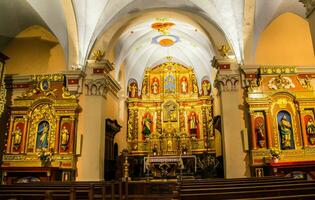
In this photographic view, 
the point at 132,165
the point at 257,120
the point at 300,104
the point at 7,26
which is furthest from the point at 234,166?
the point at 7,26

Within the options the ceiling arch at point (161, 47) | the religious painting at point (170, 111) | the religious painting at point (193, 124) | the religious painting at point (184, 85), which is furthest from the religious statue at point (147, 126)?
the religious painting at point (184, 85)

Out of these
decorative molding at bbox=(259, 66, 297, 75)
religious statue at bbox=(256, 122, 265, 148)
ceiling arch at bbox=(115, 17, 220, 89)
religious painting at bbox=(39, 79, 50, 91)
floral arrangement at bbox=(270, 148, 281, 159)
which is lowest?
floral arrangement at bbox=(270, 148, 281, 159)

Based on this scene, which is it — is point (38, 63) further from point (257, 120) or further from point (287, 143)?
point (287, 143)

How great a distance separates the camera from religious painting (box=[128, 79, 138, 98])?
19314mm

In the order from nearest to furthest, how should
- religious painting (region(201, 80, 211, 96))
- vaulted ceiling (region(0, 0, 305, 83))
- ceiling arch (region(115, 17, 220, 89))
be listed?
1. vaulted ceiling (region(0, 0, 305, 83))
2. ceiling arch (region(115, 17, 220, 89))
3. religious painting (region(201, 80, 211, 96))

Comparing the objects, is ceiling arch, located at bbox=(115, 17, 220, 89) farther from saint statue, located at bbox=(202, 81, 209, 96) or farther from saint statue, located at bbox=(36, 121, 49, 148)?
saint statue, located at bbox=(36, 121, 49, 148)

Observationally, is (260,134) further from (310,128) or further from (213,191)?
(213,191)

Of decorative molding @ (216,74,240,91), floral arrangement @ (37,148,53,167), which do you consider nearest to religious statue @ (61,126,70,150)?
floral arrangement @ (37,148,53,167)

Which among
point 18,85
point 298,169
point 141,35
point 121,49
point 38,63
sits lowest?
point 298,169

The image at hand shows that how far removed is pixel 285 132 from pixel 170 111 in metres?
9.21

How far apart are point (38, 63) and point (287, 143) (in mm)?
11207

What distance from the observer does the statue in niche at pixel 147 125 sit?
61.3 feet

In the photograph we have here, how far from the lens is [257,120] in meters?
10.8

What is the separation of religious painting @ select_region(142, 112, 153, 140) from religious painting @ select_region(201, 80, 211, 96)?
12.8 ft
